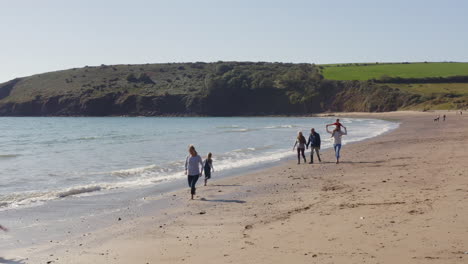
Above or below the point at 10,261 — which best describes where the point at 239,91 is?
above

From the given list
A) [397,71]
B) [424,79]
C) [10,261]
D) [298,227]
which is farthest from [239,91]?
[10,261]

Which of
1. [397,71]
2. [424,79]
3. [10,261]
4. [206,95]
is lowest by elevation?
[10,261]

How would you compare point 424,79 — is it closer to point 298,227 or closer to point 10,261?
point 298,227

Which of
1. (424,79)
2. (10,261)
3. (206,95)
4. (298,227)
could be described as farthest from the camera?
(206,95)

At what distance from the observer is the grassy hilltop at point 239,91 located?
105188 mm

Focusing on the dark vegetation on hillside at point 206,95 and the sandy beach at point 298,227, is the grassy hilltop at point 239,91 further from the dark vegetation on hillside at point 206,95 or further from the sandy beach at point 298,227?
the sandy beach at point 298,227

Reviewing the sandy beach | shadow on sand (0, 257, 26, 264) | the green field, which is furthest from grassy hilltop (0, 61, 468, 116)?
shadow on sand (0, 257, 26, 264)

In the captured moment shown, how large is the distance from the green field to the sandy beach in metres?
104

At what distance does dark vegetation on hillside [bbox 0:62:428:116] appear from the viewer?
10919cm

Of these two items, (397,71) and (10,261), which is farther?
(397,71)

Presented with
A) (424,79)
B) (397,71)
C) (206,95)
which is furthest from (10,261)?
(397,71)

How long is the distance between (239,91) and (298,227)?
352 ft

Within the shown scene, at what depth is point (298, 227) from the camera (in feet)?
29.2

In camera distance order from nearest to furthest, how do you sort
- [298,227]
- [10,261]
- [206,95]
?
1. [10,261]
2. [298,227]
3. [206,95]
